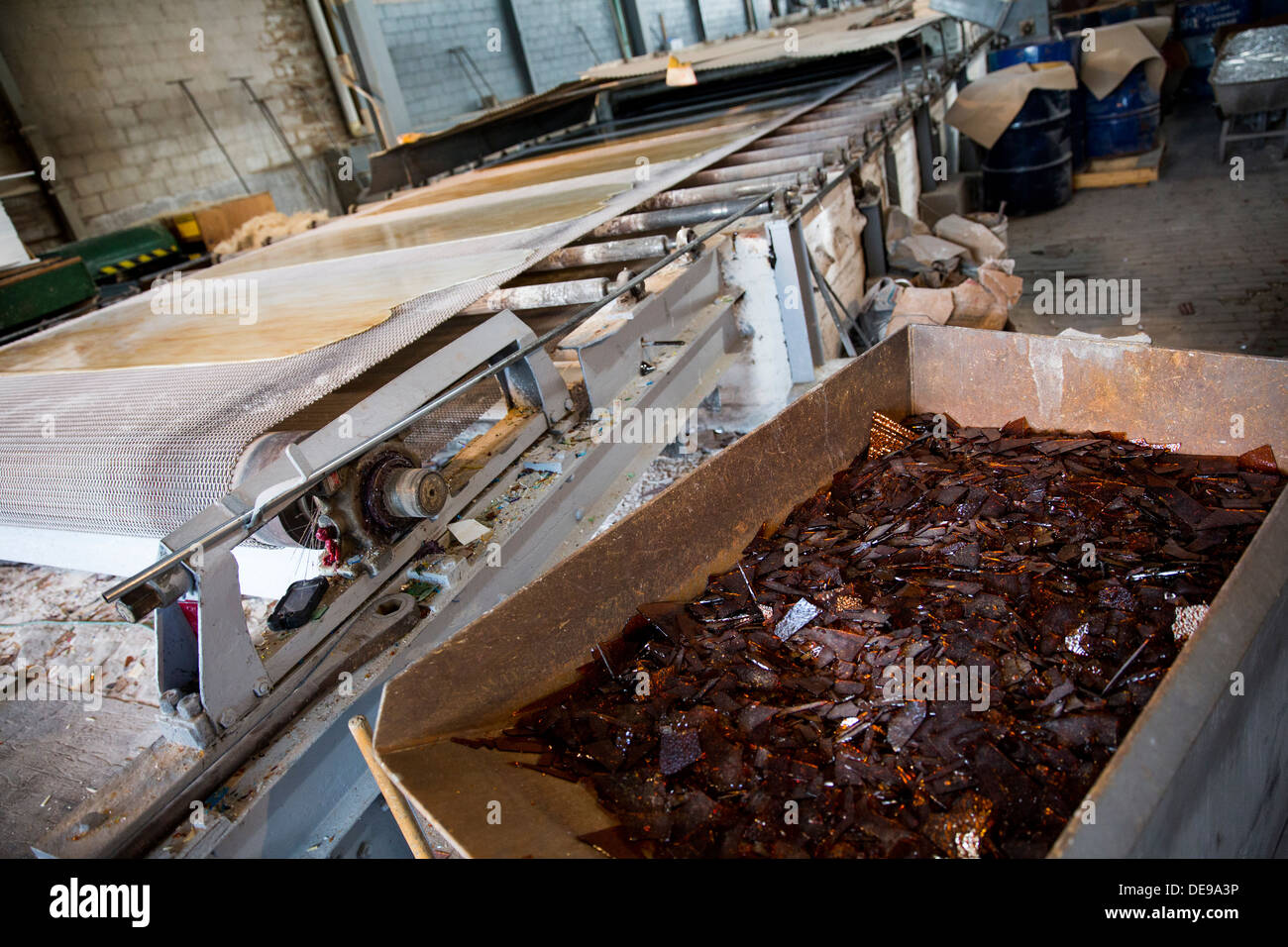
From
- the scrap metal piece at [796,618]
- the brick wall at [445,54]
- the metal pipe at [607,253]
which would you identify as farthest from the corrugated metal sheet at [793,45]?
the scrap metal piece at [796,618]

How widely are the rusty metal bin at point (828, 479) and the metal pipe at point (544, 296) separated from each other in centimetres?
104

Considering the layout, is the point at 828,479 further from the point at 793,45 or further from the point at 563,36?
the point at 563,36

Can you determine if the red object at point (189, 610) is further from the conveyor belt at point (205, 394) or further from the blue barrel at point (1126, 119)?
the blue barrel at point (1126, 119)

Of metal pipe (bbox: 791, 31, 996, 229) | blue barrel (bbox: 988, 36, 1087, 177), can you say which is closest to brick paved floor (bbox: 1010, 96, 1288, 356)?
blue barrel (bbox: 988, 36, 1087, 177)

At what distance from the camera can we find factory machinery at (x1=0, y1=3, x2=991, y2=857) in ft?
5.35

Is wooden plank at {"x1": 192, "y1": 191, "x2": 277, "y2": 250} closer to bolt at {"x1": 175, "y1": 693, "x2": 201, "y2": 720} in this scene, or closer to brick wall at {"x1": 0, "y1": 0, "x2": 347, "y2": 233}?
brick wall at {"x1": 0, "y1": 0, "x2": 347, "y2": 233}

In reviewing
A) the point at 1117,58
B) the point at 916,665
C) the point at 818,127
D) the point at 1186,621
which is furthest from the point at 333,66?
the point at 1186,621

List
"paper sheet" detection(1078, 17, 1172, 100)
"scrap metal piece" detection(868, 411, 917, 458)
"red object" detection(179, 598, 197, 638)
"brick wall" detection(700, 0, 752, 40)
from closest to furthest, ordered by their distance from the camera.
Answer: "red object" detection(179, 598, 197, 638)
"scrap metal piece" detection(868, 411, 917, 458)
"paper sheet" detection(1078, 17, 1172, 100)
"brick wall" detection(700, 0, 752, 40)

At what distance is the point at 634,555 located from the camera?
197 cm

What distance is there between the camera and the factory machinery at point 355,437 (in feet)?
5.35

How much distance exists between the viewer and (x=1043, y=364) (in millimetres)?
2514

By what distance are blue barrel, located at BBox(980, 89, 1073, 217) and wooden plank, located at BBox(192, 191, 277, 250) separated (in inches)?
294
